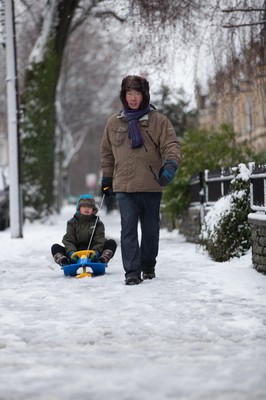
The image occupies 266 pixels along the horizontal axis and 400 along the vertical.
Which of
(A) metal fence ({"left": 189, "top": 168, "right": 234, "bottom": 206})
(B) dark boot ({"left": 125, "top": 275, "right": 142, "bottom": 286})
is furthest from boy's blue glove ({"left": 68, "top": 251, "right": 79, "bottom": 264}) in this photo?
(A) metal fence ({"left": 189, "top": 168, "right": 234, "bottom": 206})

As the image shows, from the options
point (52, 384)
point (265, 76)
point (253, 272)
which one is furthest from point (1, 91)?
point (52, 384)

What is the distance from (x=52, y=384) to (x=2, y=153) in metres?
80.2

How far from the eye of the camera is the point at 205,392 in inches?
141

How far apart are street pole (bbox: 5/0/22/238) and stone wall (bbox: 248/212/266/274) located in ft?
25.1

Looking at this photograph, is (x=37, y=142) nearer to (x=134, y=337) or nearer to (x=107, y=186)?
(x=107, y=186)

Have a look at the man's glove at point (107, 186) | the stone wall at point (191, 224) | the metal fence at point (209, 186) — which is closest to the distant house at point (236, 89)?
the metal fence at point (209, 186)

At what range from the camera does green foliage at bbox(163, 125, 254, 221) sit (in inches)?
614

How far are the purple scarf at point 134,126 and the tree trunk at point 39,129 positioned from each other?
14408 millimetres

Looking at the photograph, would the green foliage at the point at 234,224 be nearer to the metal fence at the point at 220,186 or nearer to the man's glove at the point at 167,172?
the metal fence at the point at 220,186

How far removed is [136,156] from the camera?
762 centimetres

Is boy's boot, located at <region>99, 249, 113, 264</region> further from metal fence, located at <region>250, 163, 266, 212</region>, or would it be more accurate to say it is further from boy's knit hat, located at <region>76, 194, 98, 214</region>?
metal fence, located at <region>250, 163, 266, 212</region>

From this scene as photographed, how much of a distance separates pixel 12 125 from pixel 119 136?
8.41 metres

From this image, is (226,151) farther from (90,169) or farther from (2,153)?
(90,169)

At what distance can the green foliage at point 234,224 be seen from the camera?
9.67 meters
